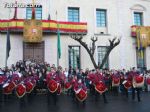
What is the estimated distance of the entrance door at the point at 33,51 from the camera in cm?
2719

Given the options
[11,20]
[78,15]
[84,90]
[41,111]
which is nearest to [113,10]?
[78,15]

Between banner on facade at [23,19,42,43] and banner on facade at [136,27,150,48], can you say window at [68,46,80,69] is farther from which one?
banner on facade at [136,27,150,48]

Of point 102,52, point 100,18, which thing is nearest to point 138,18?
point 100,18

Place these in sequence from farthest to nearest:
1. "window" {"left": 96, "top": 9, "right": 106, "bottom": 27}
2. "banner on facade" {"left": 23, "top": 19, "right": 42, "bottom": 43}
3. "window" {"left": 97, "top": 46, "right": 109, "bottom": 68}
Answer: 1. "window" {"left": 96, "top": 9, "right": 106, "bottom": 27}
2. "window" {"left": 97, "top": 46, "right": 109, "bottom": 68}
3. "banner on facade" {"left": 23, "top": 19, "right": 42, "bottom": 43}

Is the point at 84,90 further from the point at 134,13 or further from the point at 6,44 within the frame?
the point at 134,13

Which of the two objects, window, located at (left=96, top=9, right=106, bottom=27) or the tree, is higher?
window, located at (left=96, top=9, right=106, bottom=27)

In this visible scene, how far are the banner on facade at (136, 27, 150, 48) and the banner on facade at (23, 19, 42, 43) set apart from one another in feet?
37.2

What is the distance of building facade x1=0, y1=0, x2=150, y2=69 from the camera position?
27.2 meters

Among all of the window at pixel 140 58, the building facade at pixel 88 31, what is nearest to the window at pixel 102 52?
the building facade at pixel 88 31

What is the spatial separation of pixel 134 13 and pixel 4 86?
2036 centimetres

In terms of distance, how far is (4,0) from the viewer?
2734 cm

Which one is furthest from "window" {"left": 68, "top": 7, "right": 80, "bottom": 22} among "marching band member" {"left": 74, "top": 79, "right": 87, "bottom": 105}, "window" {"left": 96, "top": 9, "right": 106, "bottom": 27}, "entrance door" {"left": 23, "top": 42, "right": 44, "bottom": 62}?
"marching band member" {"left": 74, "top": 79, "right": 87, "bottom": 105}

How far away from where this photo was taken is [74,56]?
94.8 ft

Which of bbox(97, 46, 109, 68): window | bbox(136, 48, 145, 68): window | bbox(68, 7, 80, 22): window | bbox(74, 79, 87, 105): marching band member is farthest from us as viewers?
bbox(136, 48, 145, 68): window
